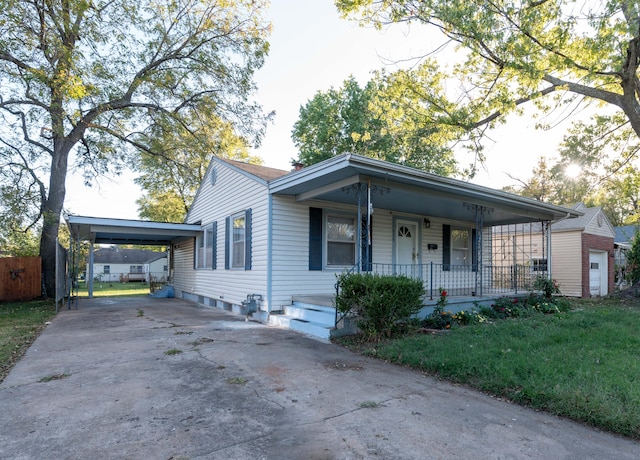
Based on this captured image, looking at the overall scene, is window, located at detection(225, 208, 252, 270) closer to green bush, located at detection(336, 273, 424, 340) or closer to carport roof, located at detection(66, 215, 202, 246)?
carport roof, located at detection(66, 215, 202, 246)

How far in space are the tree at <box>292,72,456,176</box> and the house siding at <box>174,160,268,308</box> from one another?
5358 mm

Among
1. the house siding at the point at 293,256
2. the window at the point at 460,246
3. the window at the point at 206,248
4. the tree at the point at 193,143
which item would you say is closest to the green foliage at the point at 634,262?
the window at the point at 460,246

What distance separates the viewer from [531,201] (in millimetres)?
9398

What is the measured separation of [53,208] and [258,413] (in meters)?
14.7

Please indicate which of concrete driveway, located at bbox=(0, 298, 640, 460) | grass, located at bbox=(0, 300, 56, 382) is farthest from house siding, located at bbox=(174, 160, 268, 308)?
grass, located at bbox=(0, 300, 56, 382)

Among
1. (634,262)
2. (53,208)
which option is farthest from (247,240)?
(634,262)

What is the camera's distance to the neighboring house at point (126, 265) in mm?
45094

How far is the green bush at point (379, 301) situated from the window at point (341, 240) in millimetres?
2766

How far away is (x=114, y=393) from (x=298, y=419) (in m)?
2.07

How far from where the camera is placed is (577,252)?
15.3 meters

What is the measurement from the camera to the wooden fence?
534 inches

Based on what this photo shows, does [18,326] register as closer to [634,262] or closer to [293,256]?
[293,256]

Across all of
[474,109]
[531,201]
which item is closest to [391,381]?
[531,201]

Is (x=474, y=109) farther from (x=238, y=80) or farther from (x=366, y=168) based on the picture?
(x=238, y=80)
